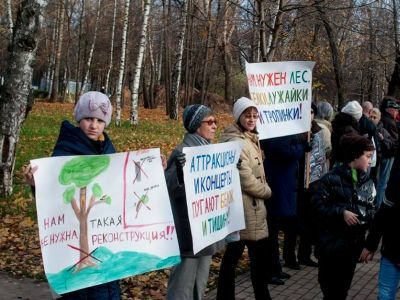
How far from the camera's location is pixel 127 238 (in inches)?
150

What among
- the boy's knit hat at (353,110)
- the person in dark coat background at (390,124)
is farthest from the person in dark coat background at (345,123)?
the person in dark coat background at (390,124)

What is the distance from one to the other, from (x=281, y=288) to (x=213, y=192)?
2205mm

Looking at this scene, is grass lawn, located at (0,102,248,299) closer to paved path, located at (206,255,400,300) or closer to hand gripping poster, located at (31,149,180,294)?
paved path, located at (206,255,400,300)

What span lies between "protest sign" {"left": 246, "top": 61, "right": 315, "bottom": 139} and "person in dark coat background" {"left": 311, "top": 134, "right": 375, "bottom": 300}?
1.43 metres

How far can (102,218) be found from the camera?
3.70 metres

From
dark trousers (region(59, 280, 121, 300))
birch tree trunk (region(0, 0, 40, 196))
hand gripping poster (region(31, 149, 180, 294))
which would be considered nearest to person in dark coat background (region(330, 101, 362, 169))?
hand gripping poster (region(31, 149, 180, 294))

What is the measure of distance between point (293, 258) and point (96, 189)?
156 inches

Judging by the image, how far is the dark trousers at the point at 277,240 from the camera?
19.6 ft

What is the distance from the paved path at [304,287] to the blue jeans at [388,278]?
174cm

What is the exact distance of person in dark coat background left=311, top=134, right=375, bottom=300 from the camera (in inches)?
171

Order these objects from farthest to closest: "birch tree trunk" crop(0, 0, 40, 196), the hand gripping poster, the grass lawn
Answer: "birch tree trunk" crop(0, 0, 40, 196), the grass lawn, the hand gripping poster

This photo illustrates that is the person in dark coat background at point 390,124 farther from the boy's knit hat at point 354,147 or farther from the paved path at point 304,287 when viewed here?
the boy's knit hat at point 354,147

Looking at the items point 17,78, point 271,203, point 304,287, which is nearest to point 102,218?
point 271,203

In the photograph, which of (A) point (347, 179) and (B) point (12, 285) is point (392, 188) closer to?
(A) point (347, 179)
